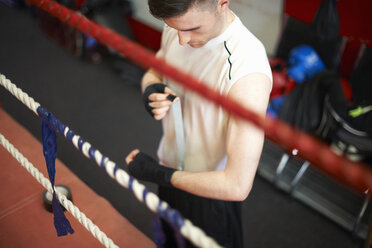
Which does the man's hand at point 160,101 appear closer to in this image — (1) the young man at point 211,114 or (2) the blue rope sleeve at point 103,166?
(1) the young man at point 211,114

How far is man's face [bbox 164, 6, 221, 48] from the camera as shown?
34.7 inches

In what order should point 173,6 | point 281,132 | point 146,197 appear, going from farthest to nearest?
point 173,6
point 146,197
point 281,132

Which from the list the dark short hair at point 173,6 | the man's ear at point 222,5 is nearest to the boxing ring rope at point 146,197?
the dark short hair at point 173,6

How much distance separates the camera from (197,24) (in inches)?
35.9

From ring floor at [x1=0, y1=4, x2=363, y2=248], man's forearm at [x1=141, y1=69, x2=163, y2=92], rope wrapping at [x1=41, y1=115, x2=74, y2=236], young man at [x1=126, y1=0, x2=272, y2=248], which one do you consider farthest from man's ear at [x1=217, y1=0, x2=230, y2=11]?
ring floor at [x1=0, y1=4, x2=363, y2=248]

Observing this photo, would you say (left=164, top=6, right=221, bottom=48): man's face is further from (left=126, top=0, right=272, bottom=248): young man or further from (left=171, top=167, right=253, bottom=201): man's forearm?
(left=171, top=167, right=253, bottom=201): man's forearm

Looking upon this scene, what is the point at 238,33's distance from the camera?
1.00m

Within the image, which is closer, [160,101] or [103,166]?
[103,166]

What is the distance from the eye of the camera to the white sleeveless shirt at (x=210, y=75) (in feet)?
3.13

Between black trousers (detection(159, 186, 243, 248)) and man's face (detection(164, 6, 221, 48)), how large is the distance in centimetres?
61

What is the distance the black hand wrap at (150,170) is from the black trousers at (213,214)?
23 cm

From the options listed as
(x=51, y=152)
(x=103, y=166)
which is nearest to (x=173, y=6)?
(x=103, y=166)

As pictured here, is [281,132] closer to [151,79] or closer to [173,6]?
[173,6]

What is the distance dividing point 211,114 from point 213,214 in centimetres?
42
